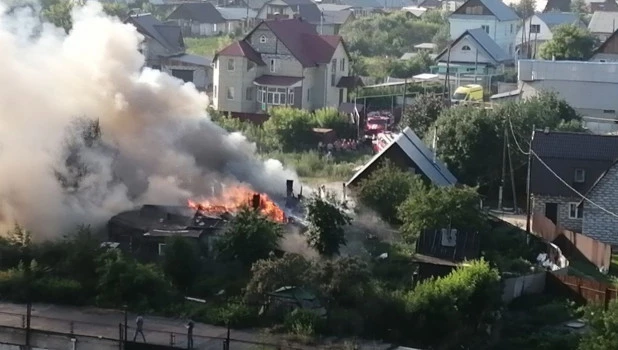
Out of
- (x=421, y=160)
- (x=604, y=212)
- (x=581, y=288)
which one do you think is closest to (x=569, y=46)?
(x=421, y=160)

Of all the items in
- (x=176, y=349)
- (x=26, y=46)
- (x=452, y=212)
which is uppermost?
(x=26, y=46)

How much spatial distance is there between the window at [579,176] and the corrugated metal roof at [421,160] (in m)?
2.56

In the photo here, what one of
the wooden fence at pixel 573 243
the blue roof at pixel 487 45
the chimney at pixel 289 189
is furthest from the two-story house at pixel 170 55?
the wooden fence at pixel 573 243

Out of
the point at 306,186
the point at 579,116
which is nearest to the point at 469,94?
the point at 579,116

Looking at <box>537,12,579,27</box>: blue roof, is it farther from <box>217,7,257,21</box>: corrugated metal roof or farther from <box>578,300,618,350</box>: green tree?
<box>578,300,618,350</box>: green tree

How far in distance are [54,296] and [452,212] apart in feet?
23.0

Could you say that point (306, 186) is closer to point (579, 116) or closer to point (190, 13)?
point (579, 116)

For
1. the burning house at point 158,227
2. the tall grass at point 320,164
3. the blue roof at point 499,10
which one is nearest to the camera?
A: the burning house at point 158,227

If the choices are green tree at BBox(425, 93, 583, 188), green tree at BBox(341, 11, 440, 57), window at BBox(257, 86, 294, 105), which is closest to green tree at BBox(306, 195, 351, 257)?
green tree at BBox(425, 93, 583, 188)

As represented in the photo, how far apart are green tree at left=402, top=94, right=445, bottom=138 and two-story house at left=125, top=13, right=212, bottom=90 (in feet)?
43.0

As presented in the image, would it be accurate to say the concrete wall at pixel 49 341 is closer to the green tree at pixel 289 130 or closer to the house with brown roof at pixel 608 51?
the green tree at pixel 289 130

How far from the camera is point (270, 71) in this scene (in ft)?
135

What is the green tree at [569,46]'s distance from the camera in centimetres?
4791

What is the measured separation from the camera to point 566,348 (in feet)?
59.5
